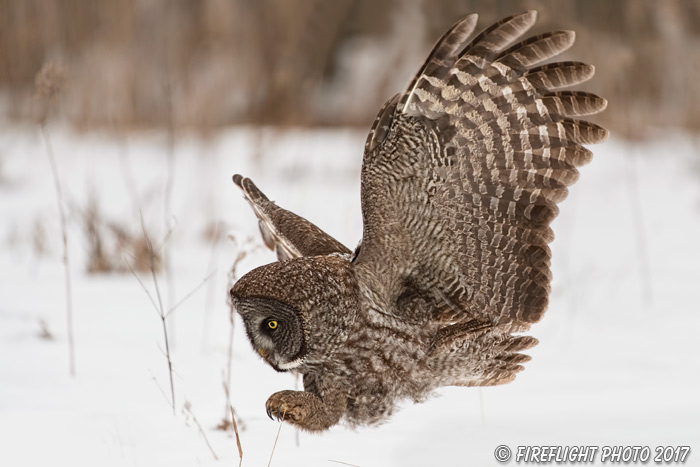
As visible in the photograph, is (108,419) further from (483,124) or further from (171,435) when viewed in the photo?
(483,124)

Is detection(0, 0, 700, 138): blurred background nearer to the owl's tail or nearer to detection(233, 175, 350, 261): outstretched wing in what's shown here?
detection(233, 175, 350, 261): outstretched wing

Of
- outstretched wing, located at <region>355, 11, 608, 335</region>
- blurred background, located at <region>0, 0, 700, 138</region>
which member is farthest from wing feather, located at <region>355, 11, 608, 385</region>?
blurred background, located at <region>0, 0, 700, 138</region>

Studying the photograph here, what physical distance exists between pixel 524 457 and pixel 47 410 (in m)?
1.85

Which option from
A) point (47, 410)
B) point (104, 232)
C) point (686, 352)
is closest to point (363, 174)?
point (47, 410)

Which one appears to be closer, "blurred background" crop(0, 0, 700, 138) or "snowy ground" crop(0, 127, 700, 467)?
"snowy ground" crop(0, 127, 700, 467)

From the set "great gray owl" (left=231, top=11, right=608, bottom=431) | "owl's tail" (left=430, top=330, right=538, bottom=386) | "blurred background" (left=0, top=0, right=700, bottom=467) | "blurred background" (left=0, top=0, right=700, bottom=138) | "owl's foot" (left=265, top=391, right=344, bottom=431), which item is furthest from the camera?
"blurred background" (left=0, top=0, right=700, bottom=138)

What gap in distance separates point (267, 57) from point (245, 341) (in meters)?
6.71

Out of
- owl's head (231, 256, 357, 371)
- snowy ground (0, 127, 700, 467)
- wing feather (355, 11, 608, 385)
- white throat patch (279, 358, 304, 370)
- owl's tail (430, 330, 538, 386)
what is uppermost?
wing feather (355, 11, 608, 385)

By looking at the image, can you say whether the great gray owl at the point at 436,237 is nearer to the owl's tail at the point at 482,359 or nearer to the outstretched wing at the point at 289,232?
the owl's tail at the point at 482,359

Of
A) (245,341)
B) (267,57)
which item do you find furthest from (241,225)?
(267,57)

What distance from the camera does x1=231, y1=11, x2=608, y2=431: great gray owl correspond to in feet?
8.77

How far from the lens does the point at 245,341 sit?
4.51 m

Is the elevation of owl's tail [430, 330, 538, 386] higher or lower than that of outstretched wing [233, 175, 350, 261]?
lower

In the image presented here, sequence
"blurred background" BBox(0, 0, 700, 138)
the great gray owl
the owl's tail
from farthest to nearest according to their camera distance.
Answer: "blurred background" BBox(0, 0, 700, 138) < the owl's tail < the great gray owl
